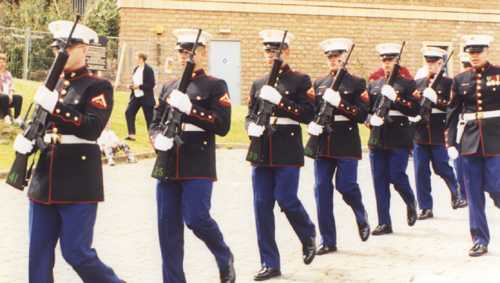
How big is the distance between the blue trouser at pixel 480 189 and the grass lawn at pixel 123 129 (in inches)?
370

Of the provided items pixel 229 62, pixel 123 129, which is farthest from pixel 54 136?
pixel 229 62

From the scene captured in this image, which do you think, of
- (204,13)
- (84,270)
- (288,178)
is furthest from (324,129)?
(204,13)

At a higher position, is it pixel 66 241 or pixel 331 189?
pixel 66 241

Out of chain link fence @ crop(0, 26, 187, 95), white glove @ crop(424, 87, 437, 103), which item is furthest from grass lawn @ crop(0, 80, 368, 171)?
white glove @ crop(424, 87, 437, 103)

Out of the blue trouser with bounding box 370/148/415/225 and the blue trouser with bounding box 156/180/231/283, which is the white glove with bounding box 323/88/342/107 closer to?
the blue trouser with bounding box 370/148/415/225

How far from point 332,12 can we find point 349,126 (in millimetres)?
27417

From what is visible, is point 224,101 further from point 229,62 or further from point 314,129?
point 229,62

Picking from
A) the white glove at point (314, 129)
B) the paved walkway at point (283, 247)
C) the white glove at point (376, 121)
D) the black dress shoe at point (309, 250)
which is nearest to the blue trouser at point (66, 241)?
the paved walkway at point (283, 247)

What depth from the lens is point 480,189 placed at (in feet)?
32.9

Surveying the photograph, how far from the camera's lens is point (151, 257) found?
9734mm

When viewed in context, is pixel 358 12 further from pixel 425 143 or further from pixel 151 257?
pixel 151 257

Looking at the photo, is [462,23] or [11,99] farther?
[462,23]

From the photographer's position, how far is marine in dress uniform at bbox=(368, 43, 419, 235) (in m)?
11.8

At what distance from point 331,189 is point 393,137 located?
167 cm
